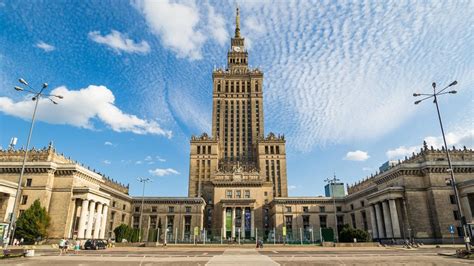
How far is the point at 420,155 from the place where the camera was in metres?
69.4

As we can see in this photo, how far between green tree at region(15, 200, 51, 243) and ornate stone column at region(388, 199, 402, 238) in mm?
69372

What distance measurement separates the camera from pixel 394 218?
61.3 metres

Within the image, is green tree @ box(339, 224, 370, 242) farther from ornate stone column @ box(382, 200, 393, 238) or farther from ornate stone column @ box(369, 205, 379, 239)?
ornate stone column @ box(369, 205, 379, 239)

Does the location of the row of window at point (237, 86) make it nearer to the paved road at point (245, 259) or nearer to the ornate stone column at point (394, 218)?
the ornate stone column at point (394, 218)

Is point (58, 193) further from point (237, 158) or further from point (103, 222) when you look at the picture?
point (237, 158)

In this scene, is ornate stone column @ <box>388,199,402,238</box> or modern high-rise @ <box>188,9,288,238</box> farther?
modern high-rise @ <box>188,9,288,238</box>

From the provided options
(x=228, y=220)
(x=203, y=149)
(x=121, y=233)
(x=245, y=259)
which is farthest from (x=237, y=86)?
(x=245, y=259)

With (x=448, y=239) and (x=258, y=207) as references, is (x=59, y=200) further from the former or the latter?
(x=448, y=239)

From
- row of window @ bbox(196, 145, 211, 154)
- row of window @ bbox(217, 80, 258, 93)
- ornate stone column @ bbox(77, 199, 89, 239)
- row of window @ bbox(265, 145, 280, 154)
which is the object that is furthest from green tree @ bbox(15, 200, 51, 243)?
row of window @ bbox(217, 80, 258, 93)

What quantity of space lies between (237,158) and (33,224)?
237 ft

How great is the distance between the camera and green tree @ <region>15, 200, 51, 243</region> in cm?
5219

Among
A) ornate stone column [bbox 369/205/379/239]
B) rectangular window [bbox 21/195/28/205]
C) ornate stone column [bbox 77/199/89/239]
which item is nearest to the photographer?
rectangular window [bbox 21/195/28/205]

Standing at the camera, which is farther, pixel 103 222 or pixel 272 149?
pixel 272 149

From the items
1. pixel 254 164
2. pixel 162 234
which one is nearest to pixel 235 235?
pixel 162 234
